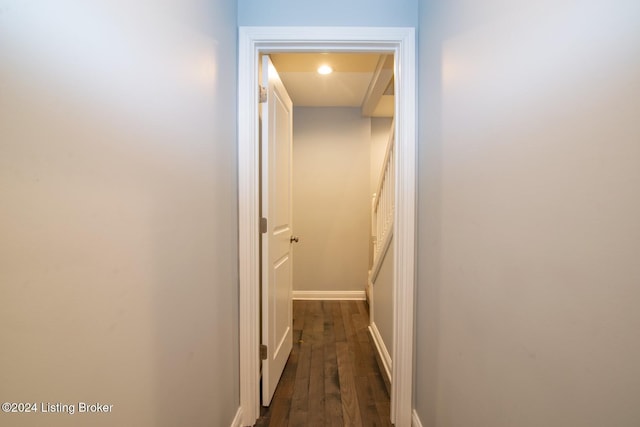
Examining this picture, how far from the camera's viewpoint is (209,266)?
1.13 m

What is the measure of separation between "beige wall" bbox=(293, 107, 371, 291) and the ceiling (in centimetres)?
24

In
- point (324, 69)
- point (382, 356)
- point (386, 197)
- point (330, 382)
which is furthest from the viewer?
point (324, 69)

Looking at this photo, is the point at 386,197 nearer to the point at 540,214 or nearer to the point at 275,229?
the point at 275,229

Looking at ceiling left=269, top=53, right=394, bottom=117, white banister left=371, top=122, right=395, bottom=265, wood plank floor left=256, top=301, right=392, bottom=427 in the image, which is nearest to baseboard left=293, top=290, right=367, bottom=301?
wood plank floor left=256, top=301, right=392, bottom=427

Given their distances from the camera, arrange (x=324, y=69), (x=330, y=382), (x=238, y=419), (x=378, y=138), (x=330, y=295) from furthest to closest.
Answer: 1. (x=378, y=138)
2. (x=330, y=295)
3. (x=324, y=69)
4. (x=330, y=382)
5. (x=238, y=419)

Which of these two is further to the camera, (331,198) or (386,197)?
(331,198)

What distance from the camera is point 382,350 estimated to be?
2.07m

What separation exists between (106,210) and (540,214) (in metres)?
0.98

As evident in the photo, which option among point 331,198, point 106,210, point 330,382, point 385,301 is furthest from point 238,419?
point 331,198

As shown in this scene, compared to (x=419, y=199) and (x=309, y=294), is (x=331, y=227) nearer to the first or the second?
(x=309, y=294)

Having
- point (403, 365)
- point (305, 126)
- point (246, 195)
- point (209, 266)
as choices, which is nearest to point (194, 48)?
point (246, 195)

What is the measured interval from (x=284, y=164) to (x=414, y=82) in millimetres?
983

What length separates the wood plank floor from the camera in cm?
156

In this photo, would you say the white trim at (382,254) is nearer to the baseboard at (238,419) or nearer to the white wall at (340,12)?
the white wall at (340,12)
